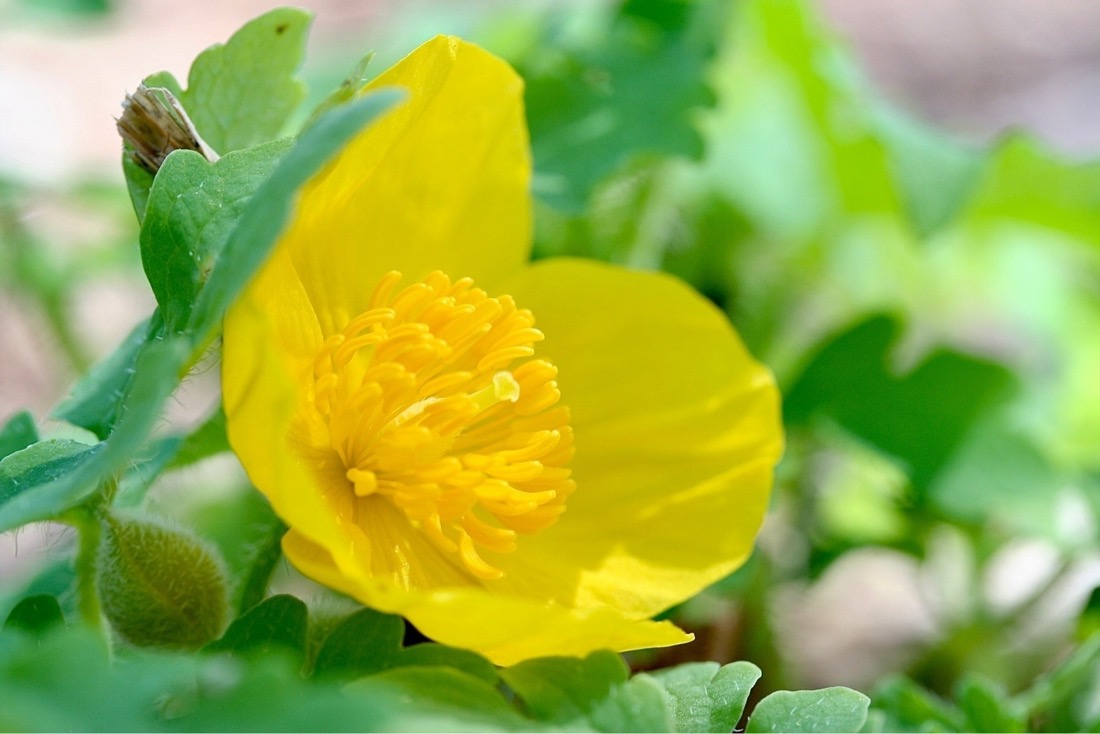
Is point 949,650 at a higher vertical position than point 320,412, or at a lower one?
lower

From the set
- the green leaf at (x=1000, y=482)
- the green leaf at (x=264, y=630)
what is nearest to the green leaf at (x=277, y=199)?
the green leaf at (x=264, y=630)

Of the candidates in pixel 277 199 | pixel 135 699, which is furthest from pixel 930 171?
pixel 135 699

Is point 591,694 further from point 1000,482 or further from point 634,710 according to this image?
point 1000,482

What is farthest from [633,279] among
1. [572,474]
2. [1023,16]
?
[1023,16]

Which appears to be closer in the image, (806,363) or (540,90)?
(540,90)

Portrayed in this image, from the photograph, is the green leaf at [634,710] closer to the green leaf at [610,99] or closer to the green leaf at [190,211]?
the green leaf at [190,211]

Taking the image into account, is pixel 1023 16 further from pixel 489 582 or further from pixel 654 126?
pixel 489 582

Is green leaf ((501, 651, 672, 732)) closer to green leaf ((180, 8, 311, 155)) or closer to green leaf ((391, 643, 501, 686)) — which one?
green leaf ((391, 643, 501, 686))
